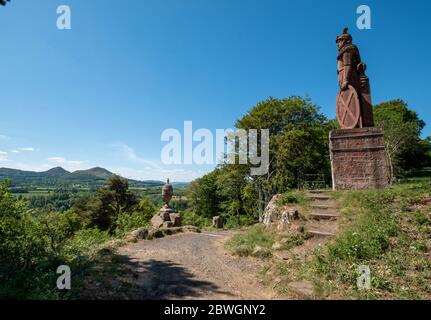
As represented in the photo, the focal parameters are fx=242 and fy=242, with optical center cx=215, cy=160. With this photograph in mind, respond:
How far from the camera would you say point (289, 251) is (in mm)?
7902

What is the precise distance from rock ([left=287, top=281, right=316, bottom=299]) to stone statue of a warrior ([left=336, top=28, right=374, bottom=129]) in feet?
29.5

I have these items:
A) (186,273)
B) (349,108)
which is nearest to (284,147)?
(349,108)

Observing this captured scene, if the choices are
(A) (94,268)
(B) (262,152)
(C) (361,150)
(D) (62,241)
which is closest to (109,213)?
(B) (262,152)

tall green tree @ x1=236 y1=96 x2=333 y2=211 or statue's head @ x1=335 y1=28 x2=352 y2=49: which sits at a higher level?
statue's head @ x1=335 y1=28 x2=352 y2=49

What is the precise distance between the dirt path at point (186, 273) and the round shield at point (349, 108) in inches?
333

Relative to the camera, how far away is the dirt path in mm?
5391

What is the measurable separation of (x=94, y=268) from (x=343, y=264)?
6.35 meters

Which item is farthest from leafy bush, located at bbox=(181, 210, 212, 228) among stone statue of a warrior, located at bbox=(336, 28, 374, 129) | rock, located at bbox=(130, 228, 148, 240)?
stone statue of a warrior, located at bbox=(336, 28, 374, 129)

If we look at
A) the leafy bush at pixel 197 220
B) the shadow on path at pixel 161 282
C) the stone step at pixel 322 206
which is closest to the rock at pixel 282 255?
the shadow on path at pixel 161 282

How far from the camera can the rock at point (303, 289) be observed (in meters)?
4.92

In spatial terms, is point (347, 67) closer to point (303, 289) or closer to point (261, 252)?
point (261, 252)

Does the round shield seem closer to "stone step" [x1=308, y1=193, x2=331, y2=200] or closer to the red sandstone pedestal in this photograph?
the red sandstone pedestal

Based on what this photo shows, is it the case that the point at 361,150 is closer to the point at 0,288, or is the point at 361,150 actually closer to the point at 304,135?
the point at 304,135

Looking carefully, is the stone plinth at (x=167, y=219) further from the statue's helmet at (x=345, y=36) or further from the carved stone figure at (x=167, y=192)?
the statue's helmet at (x=345, y=36)
